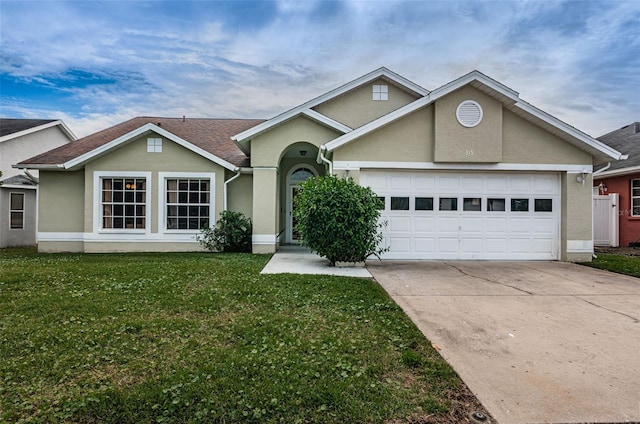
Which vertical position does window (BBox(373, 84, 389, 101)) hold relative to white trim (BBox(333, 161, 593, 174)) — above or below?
above

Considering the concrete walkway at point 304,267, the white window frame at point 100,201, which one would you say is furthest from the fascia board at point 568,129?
the white window frame at point 100,201

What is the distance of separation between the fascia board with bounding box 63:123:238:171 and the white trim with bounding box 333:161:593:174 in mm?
4197

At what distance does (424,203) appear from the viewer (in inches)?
427

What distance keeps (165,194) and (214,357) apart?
10.1 m

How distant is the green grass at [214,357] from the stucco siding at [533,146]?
6767 mm

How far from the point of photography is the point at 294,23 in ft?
44.9

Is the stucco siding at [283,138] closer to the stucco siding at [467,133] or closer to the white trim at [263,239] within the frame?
the white trim at [263,239]

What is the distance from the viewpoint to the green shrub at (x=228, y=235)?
1238 centimetres

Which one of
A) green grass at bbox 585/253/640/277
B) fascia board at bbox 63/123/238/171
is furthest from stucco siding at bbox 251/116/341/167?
green grass at bbox 585/253/640/277

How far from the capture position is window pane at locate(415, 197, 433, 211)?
1084 cm

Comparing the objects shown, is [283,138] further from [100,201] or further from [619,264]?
[619,264]

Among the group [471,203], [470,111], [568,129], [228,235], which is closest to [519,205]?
[471,203]

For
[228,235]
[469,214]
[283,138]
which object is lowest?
[228,235]

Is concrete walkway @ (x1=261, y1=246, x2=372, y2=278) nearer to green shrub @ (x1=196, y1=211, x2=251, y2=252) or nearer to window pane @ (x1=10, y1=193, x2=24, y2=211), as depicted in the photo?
green shrub @ (x1=196, y1=211, x2=251, y2=252)
